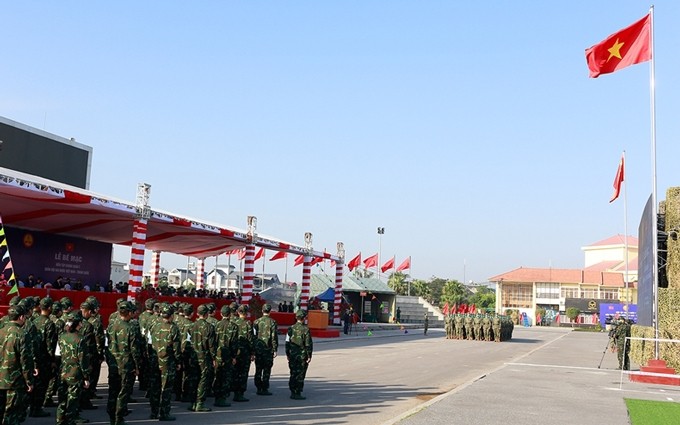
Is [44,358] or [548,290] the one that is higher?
[548,290]

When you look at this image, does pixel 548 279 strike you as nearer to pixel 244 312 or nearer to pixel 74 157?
pixel 74 157

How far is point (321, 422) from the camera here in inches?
398

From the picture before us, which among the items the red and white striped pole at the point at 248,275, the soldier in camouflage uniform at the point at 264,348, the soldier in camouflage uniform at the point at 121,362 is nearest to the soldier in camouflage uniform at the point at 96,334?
the soldier in camouflage uniform at the point at 121,362

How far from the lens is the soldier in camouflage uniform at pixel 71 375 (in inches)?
336

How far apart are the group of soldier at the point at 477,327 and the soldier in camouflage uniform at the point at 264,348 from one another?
2935 cm

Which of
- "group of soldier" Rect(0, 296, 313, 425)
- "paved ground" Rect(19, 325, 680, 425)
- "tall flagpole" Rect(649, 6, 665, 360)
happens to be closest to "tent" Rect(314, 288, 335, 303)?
"paved ground" Rect(19, 325, 680, 425)

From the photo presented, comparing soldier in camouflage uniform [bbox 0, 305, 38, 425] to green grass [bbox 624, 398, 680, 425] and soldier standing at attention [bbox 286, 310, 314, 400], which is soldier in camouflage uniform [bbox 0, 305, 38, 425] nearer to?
soldier standing at attention [bbox 286, 310, 314, 400]

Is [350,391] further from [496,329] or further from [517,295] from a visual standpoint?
[517,295]

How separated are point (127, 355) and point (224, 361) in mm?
2411

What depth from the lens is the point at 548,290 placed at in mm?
96125

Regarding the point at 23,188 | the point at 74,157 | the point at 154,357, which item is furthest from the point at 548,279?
the point at 154,357

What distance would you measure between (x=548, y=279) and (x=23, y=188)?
86.3 meters

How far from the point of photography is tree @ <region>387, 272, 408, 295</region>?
317ft

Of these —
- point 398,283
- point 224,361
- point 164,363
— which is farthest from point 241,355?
point 398,283
